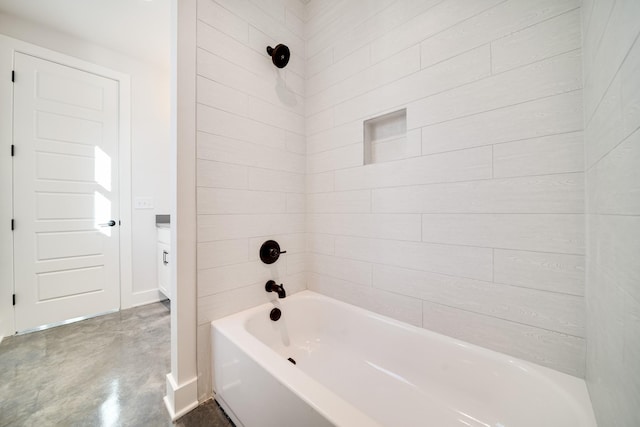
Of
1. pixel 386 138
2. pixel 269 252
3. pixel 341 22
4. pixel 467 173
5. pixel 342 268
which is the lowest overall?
pixel 342 268

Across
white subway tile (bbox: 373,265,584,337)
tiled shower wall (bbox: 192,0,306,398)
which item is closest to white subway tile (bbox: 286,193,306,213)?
tiled shower wall (bbox: 192,0,306,398)

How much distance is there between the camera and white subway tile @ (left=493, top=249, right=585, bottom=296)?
0.85 metres

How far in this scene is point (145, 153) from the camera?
2.60m

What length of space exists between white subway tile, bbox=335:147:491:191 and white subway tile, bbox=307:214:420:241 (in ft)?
0.65

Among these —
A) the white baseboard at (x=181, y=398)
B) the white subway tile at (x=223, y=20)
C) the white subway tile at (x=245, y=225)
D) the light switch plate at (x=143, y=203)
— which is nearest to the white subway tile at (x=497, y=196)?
the white subway tile at (x=245, y=225)

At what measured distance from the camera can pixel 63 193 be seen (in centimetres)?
213

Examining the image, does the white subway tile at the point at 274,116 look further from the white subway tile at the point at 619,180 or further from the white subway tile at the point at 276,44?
the white subway tile at the point at 619,180

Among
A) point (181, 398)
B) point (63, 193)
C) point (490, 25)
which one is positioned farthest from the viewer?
point (63, 193)

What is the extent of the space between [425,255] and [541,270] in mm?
448

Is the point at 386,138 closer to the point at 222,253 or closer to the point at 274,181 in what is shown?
the point at 274,181

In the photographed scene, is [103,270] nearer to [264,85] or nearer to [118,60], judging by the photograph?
[118,60]

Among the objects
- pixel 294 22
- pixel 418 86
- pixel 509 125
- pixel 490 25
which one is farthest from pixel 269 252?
pixel 294 22

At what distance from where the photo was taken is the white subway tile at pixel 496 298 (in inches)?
34.1

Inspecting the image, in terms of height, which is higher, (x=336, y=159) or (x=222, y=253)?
(x=336, y=159)
